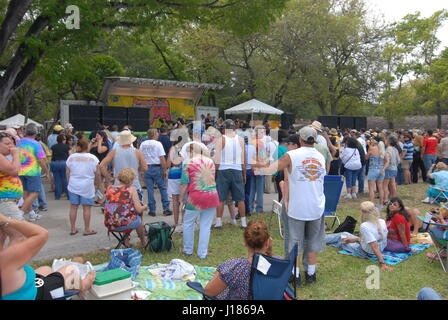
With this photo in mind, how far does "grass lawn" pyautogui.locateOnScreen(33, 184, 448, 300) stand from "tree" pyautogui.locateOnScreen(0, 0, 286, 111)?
5709mm

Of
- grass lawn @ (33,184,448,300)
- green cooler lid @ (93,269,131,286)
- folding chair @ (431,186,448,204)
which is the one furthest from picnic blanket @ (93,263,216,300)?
folding chair @ (431,186,448,204)

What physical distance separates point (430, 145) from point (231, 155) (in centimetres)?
845

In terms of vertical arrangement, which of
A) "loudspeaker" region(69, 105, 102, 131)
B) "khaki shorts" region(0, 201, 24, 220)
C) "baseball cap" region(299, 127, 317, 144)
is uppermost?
"loudspeaker" region(69, 105, 102, 131)

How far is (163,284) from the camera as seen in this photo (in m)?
4.43

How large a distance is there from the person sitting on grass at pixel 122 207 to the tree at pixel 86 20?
17.8 ft

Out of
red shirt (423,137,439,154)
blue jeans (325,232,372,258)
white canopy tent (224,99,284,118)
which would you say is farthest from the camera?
white canopy tent (224,99,284,118)

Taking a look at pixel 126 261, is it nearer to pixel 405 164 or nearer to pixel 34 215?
pixel 34 215

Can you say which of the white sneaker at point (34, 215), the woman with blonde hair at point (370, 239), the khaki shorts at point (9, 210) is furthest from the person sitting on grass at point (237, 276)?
the white sneaker at point (34, 215)

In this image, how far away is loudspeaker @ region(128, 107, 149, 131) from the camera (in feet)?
48.3

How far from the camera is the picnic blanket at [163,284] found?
4.18 m

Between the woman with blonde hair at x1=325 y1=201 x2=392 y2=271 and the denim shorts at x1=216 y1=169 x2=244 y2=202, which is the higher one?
the denim shorts at x1=216 y1=169 x2=244 y2=202

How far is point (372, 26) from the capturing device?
26.7 m

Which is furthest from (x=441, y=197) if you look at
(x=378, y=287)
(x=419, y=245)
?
(x=378, y=287)

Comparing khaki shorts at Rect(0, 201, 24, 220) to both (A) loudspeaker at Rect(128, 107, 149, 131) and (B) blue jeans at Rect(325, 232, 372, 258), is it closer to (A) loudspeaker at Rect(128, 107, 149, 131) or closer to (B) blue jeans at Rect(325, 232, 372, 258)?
(B) blue jeans at Rect(325, 232, 372, 258)
